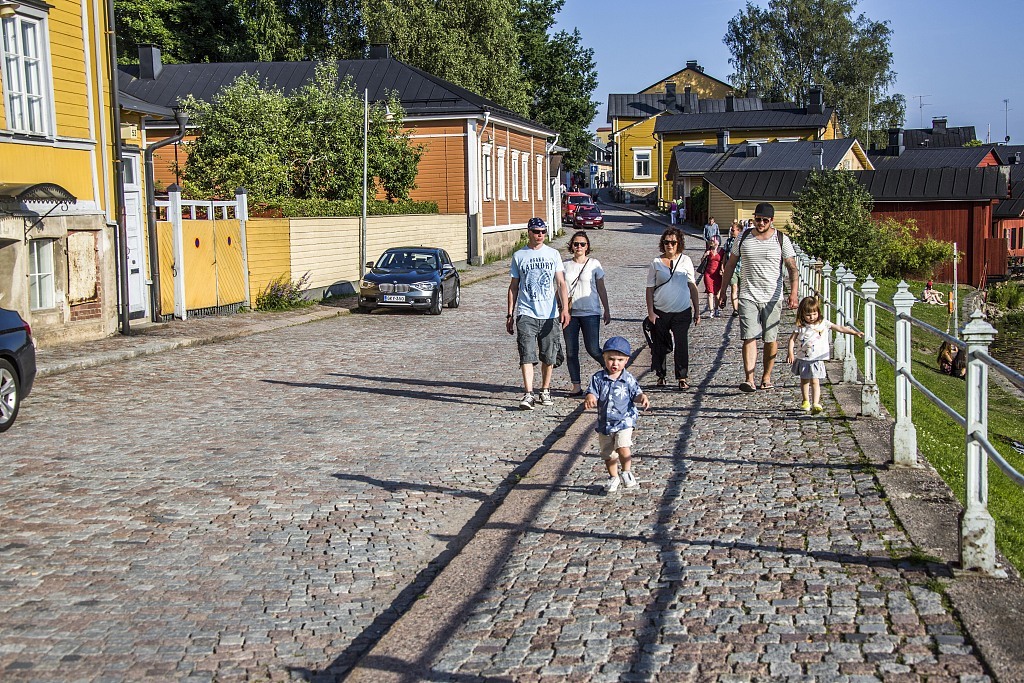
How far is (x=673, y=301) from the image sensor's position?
38.4ft

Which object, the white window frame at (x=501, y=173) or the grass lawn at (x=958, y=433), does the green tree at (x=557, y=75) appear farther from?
the grass lawn at (x=958, y=433)

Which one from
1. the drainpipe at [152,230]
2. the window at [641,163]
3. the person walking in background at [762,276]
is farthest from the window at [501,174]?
the window at [641,163]

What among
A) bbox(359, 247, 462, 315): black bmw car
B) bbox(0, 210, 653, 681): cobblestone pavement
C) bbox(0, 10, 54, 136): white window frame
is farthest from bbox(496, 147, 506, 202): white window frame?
bbox(0, 210, 653, 681): cobblestone pavement

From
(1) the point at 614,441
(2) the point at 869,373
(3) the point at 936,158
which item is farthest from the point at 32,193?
(3) the point at 936,158

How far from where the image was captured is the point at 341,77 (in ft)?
134

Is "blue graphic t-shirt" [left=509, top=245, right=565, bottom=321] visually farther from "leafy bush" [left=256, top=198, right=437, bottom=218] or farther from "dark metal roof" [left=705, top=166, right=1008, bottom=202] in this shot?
"dark metal roof" [left=705, top=166, right=1008, bottom=202]

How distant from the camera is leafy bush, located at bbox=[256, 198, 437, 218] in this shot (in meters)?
25.3

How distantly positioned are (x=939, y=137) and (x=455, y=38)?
65.5 m

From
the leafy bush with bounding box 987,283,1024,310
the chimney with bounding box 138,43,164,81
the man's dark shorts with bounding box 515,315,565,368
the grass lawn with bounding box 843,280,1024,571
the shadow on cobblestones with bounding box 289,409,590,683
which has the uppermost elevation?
the chimney with bounding box 138,43,164,81

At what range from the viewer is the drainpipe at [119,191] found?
17625mm

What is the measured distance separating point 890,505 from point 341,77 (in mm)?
36919

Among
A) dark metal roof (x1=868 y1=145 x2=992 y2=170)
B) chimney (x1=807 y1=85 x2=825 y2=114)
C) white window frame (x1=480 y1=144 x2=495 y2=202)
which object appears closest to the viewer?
white window frame (x1=480 y1=144 x2=495 y2=202)

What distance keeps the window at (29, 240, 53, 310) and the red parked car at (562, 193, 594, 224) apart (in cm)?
4721

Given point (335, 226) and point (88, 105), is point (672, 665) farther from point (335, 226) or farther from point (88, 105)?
point (335, 226)
